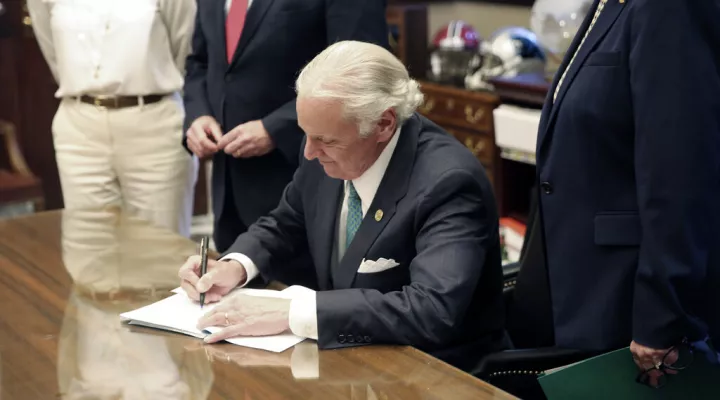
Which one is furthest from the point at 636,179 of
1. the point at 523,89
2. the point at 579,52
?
the point at 523,89

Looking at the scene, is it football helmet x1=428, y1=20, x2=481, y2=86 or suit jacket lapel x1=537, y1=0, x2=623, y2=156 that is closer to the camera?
suit jacket lapel x1=537, y1=0, x2=623, y2=156

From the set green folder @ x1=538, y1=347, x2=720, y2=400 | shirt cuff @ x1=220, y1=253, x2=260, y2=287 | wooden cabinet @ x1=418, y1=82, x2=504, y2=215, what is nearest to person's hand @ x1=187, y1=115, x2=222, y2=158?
shirt cuff @ x1=220, y1=253, x2=260, y2=287

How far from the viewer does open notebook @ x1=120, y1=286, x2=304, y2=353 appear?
1.86m

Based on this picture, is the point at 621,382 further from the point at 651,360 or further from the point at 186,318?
the point at 186,318

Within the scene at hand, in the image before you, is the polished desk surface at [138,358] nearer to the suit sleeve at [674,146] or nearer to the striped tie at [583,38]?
the suit sleeve at [674,146]

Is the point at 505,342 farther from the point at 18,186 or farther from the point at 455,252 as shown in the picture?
the point at 18,186

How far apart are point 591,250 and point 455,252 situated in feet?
0.91

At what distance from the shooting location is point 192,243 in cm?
255

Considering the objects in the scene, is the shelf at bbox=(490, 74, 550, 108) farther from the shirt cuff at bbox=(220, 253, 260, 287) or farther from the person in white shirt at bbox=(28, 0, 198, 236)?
the shirt cuff at bbox=(220, 253, 260, 287)

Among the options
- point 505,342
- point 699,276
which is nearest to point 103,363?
point 505,342

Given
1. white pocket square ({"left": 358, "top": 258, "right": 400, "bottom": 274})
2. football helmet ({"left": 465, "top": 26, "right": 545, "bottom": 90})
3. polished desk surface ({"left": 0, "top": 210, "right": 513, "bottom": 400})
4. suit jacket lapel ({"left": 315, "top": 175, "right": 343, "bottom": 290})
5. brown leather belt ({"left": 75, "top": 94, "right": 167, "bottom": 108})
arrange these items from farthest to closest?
football helmet ({"left": 465, "top": 26, "right": 545, "bottom": 90}) < brown leather belt ({"left": 75, "top": 94, "right": 167, "bottom": 108}) < suit jacket lapel ({"left": 315, "top": 175, "right": 343, "bottom": 290}) < white pocket square ({"left": 358, "top": 258, "right": 400, "bottom": 274}) < polished desk surface ({"left": 0, "top": 210, "right": 513, "bottom": 400})

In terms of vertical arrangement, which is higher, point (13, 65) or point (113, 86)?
point (113, 86)

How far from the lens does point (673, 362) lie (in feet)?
6.12

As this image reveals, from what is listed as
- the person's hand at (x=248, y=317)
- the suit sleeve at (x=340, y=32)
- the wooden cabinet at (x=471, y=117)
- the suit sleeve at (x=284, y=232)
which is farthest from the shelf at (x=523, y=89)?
the person's hand at (x=248, y=317)
